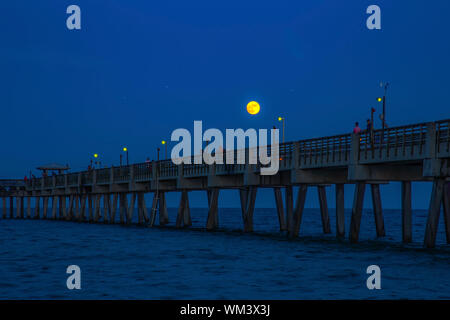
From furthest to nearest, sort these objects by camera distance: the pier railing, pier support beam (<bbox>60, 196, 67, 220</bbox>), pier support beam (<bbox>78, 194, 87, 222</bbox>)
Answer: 1. pier support beam (<bbox>60, 196, 67, 220</bbox>)
2. pier support beam (<bbox>78, 194, 87, 222</bbox>)
3. the pier railing

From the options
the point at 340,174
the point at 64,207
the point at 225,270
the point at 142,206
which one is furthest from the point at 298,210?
the point at 64,207

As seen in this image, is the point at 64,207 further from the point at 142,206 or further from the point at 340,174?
the point at 340,174

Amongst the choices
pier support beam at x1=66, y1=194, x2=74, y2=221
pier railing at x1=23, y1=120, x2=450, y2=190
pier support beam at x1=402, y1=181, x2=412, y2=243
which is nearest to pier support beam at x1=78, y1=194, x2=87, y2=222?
pier support beam at x1=66, y1=194, x2=74, y2=221

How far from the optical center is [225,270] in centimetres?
2969

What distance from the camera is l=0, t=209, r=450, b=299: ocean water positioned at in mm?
23234

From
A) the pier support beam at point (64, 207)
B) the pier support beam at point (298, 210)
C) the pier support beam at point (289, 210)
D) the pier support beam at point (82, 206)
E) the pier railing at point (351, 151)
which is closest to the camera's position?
the pier railing at point (351, 151)

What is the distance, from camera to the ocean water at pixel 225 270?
23.2 metres

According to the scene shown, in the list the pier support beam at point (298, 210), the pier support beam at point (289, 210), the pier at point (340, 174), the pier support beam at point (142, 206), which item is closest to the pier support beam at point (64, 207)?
the pier support beam at point (142, 206)

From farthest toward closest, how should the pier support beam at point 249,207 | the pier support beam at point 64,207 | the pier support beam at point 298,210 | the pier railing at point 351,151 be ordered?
1. the pier support beam at point 64,207
2. the pier support beam at point 249,207
3. the pier support beam at point 298,210
4. the pier railing at point 351,151

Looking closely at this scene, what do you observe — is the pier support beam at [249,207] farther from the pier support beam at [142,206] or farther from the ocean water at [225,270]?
the pier support beam at [142,206]

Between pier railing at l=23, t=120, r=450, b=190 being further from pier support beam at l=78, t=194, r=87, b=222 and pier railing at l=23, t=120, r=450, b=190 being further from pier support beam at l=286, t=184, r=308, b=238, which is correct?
pier support beam at l=78, t=194, r=87, b=222

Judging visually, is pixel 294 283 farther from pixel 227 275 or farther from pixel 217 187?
pixel 217 187
